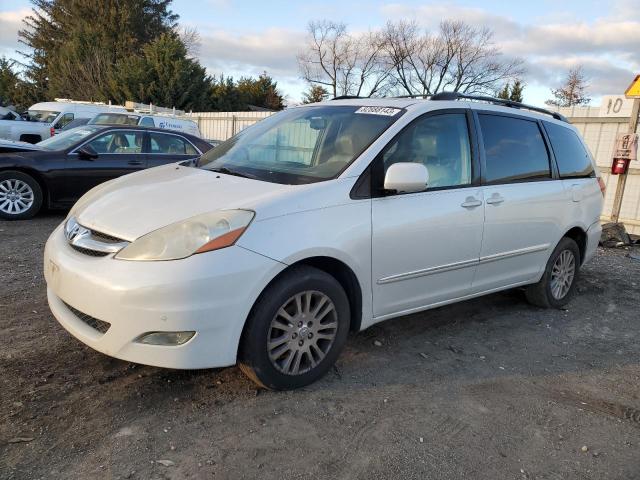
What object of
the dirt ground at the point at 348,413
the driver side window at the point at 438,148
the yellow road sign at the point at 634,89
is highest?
the yellow road sign at the point at 634,89

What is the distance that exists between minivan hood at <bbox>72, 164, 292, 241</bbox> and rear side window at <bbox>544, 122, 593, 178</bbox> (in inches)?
116

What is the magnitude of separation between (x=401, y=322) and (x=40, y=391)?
8.83 ft

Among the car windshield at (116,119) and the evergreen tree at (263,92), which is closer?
the car windshield at (116,119)

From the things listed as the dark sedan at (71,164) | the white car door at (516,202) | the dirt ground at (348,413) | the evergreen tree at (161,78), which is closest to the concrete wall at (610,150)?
the white car door at (516,202)

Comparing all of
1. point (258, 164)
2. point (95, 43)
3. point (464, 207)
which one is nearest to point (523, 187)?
point (464, 207)

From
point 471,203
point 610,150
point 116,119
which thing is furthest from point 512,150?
point 116,119

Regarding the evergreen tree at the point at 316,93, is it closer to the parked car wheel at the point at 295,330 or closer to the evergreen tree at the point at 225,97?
the evergreen tree at the point at 225,97

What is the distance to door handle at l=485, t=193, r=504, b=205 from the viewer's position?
4.10 metres

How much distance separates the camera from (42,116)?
62.6 ft

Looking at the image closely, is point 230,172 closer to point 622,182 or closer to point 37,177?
point 37,177

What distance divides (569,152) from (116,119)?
14139 mm

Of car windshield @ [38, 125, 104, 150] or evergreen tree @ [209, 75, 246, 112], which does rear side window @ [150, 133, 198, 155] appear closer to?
car windshield @ [38, 125, 104, 150]

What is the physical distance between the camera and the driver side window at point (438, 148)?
3.64 metres

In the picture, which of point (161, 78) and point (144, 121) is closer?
point (144, 121)
